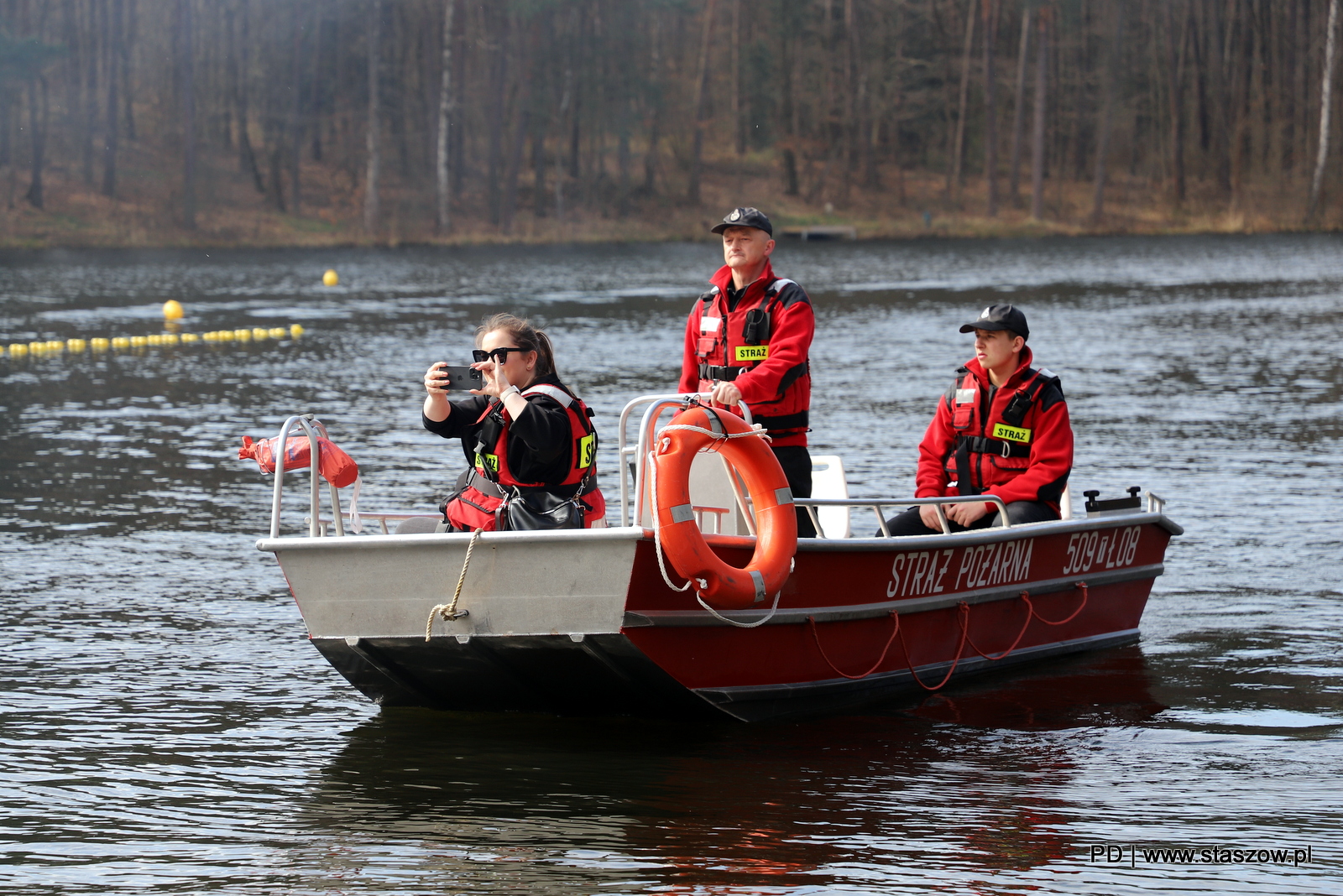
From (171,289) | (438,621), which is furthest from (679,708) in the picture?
(171,289)

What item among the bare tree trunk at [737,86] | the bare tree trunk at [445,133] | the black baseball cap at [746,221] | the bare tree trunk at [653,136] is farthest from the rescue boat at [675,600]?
the bare tree trunk at [737,86]

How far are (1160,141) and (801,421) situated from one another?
66449 millimetres

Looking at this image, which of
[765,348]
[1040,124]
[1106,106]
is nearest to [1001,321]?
[765,348]

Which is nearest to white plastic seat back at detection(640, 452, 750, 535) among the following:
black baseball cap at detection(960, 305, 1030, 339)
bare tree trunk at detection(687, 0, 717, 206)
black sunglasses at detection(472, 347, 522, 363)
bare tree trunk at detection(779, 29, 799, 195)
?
black baseball cap at detection(960, 305, 1030, 339)

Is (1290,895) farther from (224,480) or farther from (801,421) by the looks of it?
(224,480)

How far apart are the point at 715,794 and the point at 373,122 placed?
185 ft

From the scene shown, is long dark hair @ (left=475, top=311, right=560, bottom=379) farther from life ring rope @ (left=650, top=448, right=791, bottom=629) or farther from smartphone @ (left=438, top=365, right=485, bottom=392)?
life ring rope @ (left=650, top=448, right=791, bottom=629)

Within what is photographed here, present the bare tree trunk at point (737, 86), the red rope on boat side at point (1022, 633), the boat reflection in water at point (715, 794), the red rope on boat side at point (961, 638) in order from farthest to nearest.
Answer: the bare tree trunk at point (737, 86) → the red rope on boat side at point (1022, 633) → the red rope on boat side at point (961, 638) → the boat reflection in water at point (715, 794)

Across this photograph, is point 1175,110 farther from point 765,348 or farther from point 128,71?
point 765,348

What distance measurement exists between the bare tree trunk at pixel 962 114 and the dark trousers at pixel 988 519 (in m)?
61.4

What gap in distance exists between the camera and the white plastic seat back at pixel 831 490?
26.0 feet

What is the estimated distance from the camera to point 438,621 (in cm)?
580

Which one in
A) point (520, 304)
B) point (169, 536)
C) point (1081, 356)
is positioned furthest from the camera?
point (520, 304)

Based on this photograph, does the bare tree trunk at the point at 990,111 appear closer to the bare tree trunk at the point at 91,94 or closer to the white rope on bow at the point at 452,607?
the bare tree trunk at the point at 91,94
